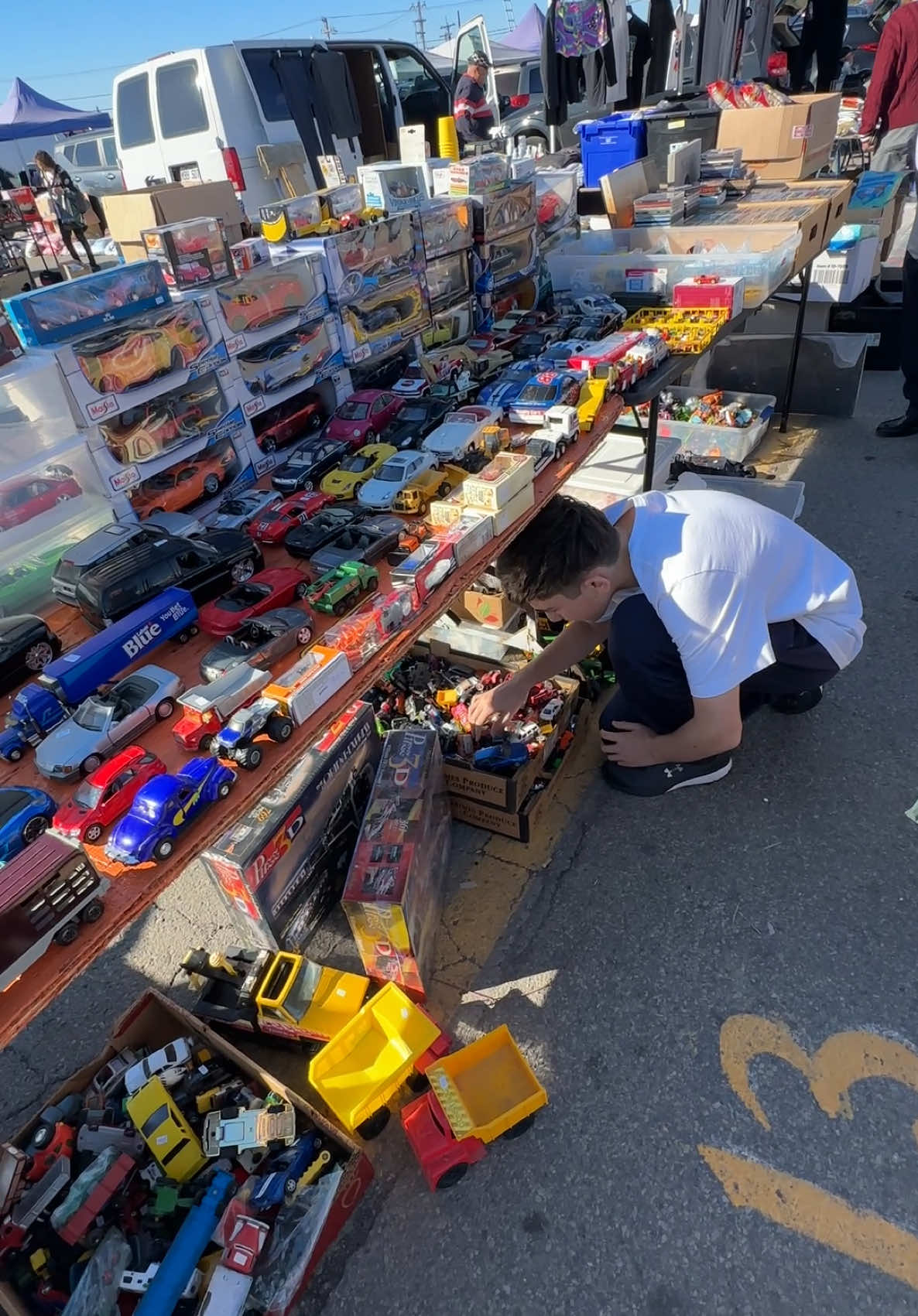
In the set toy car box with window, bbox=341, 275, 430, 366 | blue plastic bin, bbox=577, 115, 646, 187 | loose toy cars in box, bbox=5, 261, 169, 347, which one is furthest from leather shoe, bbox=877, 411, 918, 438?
loose toy cars in box, bbox=5, 261, 169, 347

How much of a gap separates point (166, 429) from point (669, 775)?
256 cm

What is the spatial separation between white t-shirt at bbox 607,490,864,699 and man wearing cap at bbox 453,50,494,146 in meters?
11.9

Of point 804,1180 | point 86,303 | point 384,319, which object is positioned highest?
point 86,303

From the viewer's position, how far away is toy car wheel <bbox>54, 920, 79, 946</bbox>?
1657 millimetres

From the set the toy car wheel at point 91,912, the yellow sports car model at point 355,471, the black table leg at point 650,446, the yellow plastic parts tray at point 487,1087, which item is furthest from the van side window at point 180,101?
the yellow plastic parts tray at point 487,1087

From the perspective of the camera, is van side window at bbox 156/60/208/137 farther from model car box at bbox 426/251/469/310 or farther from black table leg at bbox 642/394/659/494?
black table leg at bbox 642/394/659/494

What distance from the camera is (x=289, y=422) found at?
3607 mm

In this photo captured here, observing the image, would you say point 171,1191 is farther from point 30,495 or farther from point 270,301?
point 270,301

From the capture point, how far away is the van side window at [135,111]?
908 cm

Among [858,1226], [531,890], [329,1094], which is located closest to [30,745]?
[329,1094]

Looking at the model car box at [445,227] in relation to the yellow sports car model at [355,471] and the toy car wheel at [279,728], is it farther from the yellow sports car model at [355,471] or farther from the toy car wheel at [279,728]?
the toy car wheel at [279,728]

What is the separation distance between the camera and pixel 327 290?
141 inches

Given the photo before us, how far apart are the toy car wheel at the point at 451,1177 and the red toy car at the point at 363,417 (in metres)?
2.86

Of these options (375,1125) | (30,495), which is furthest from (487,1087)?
(30,495)
